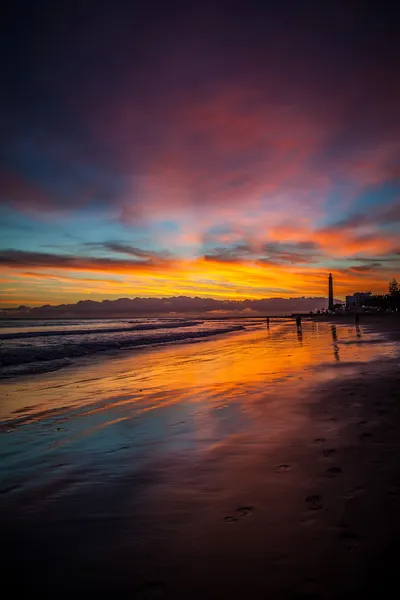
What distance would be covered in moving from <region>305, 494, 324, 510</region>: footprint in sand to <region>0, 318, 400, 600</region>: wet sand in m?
0.01

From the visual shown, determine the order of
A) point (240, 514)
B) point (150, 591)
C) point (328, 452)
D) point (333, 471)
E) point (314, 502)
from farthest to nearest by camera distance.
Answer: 1. point (328, 452)
2. point (333, 471)
3. point (314, 502)
4. point (240, 514)
5. point (150, 591)

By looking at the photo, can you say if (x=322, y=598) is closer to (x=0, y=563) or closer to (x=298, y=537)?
(x=298, y=537)

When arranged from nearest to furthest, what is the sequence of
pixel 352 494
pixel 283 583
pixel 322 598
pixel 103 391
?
pixel 322 598, pixel 283 583, pixel 352 494, pixel 103 391

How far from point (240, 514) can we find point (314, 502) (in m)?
0.85

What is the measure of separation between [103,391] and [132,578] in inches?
369

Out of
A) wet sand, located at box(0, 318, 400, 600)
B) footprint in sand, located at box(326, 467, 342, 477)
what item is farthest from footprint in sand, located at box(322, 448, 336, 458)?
footprint in sand, located at box(326, 467, 342, 477)

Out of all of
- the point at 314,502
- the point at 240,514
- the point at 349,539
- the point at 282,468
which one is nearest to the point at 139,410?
the point at 282,468

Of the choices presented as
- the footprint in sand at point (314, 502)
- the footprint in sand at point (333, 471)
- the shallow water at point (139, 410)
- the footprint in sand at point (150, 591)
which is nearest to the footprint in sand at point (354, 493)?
the footprint in sand at point (314, 502)

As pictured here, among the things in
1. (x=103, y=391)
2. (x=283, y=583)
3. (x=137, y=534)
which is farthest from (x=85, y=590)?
(x=103, y=391)

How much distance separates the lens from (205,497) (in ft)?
14.5

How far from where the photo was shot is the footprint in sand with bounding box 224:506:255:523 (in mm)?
3887

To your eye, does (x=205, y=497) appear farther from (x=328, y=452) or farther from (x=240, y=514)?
(x=328, y=452)

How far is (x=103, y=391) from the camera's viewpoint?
12.1 m

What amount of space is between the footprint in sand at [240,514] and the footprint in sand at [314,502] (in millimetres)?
623
